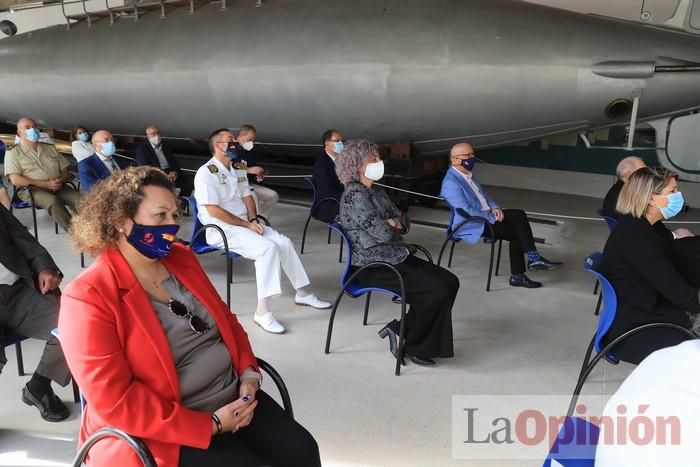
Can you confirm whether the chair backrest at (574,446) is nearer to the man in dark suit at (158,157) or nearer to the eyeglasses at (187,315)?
the eyeglasses at (187,315)

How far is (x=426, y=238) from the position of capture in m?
4.80

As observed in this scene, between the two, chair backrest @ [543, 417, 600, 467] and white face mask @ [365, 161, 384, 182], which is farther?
white face mask @ [365, 161, 384, 182]

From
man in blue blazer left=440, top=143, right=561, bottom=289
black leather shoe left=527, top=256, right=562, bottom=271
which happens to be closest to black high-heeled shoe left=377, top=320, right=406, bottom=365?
man in blue blazer left=440, top=143, right=561, bottom=289

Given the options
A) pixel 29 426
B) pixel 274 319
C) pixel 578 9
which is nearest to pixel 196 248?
pixel 274 319

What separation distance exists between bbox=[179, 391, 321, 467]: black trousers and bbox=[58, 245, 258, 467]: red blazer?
0.04 m

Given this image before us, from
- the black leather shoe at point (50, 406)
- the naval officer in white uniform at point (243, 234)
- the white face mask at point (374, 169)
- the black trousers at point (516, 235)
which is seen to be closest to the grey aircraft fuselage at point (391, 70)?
the black trousers at point (516, 235)

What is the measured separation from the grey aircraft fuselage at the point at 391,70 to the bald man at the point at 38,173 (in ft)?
6.17

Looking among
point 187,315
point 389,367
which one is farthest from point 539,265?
point 187,315

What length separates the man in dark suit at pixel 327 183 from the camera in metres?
4.07

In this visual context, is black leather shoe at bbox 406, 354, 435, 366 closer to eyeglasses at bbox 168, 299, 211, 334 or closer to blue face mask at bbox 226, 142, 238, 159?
eyeglasses at bbox 168, 299, 211, 334

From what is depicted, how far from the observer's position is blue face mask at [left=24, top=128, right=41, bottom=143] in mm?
3984

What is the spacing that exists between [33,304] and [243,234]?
1.22m

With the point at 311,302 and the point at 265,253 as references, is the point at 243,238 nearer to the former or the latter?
the point at 265,253

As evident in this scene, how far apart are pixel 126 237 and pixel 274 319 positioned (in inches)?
65.9
